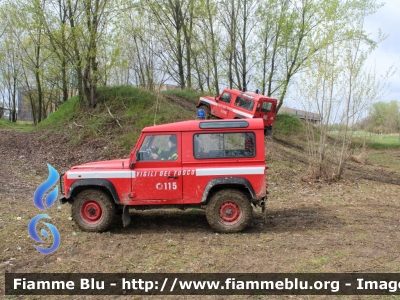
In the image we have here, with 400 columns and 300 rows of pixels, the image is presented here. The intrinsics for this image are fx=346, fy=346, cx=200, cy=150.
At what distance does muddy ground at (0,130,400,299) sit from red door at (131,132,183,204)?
76 cm

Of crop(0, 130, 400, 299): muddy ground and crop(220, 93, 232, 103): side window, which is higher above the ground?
crop(220, 93, 232, 103): side window

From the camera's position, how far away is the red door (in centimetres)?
645

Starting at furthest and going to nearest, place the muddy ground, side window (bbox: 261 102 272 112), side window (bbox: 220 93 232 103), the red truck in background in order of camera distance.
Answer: side window (bbox: 220 93 232 103), side window (bbox: 261 102 272 112), the red truck in background, the muddy ground

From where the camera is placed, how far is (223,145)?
656cm

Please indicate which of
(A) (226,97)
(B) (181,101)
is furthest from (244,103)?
(B) (181,101)

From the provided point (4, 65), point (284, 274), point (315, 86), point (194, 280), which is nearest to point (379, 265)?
point (284, 274)

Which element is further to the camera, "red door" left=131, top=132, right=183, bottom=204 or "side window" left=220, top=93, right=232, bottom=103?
"side window" left=220, top=93, right=232, bottom=103

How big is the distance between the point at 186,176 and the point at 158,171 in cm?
53

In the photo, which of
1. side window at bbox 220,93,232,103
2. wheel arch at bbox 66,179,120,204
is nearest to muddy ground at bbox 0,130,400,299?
wheel arch at bbox 66,179,120,204

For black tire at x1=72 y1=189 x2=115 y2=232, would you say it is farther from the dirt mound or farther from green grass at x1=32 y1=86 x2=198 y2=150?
the dirt mound

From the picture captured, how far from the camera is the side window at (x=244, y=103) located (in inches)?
653

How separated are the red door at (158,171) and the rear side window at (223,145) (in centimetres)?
39

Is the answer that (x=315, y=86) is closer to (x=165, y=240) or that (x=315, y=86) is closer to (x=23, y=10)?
(x=165, y=240)

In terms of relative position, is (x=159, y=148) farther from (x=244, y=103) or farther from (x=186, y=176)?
(x=244, y=103)
